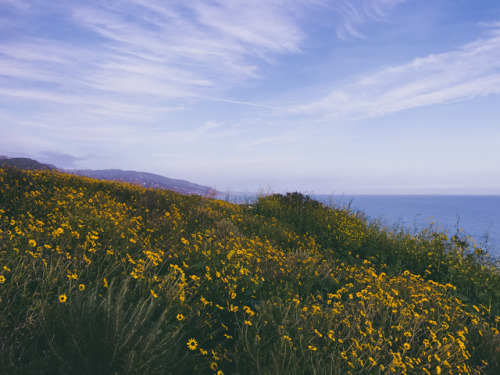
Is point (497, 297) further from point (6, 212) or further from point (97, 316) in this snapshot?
point (6, 212)

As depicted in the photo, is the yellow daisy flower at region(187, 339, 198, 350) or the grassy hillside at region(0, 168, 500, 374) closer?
the grassy hillside at region(0, 168, 500, 374)

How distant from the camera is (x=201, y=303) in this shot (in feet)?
11.3

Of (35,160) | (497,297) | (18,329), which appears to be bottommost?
(497,297)

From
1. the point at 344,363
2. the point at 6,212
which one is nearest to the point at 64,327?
the point at 344,363

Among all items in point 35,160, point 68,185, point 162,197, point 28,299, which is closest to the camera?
point 28,299

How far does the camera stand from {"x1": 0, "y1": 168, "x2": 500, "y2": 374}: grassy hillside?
2.49 m

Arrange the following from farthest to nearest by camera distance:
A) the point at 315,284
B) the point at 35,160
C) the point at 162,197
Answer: the point at 35,160 → the point at 162,197 → the point at 315,284

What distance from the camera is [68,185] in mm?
7969

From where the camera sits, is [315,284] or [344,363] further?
[315,284]

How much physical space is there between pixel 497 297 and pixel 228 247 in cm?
548

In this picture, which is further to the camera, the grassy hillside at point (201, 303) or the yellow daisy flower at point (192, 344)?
the yellow daisy flower at point (192, 344)

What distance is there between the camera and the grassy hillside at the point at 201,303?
2.49 metres

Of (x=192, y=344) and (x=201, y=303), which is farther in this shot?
(x=201, y=303)

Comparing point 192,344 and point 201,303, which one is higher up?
point 201,303
